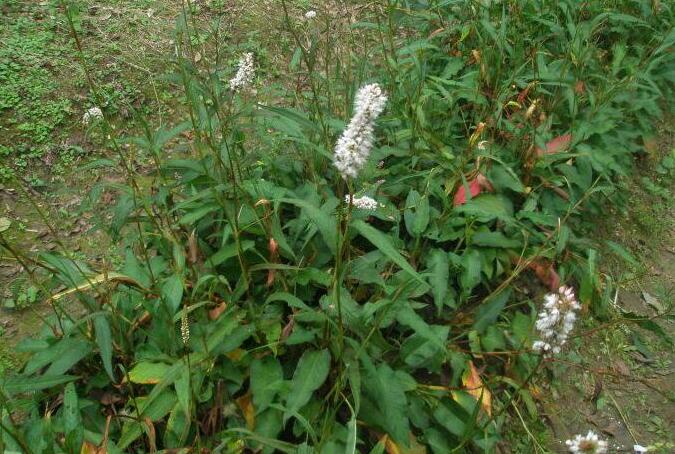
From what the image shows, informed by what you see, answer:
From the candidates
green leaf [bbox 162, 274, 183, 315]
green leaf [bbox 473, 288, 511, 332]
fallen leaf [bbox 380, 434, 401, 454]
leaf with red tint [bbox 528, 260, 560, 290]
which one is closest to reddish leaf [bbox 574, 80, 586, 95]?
leaf with red tint [bbox 528, 260, 560, 290]

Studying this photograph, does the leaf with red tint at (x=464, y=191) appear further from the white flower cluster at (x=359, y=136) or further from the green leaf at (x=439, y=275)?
the white flower cluster at (x=359, y=136)

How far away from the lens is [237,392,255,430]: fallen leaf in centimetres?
208

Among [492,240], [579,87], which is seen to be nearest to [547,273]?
[492,240]

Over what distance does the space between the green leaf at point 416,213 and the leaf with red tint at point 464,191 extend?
0.73 ft

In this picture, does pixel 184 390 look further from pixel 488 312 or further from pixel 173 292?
pixel 488 312

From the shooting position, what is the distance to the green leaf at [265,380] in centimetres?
207

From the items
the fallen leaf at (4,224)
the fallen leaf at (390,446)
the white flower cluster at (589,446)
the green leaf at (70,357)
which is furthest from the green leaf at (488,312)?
the fallen leaf at (4,224)

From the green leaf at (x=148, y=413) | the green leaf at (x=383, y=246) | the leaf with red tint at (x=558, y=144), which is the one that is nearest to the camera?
the green leaf at (x=383, y=246)

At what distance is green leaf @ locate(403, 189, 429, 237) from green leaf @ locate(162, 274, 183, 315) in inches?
39.2

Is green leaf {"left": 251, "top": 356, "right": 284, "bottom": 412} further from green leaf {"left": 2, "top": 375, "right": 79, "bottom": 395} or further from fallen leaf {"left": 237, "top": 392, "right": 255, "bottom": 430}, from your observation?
green leaf {"left": 2, "top": 375, "right": 79, "bottom": 395}

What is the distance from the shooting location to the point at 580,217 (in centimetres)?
319

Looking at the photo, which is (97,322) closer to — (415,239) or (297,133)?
(297,133)

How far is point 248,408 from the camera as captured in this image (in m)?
2.14

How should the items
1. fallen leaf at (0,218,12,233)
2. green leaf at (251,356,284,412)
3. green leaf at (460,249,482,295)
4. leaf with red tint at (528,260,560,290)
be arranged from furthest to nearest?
fallen leaf at (0,218,12,233), leaf with red tint at (528,260,560,290), green leaf at (460,249,482,295), green leaf at (251,356,284,412)
